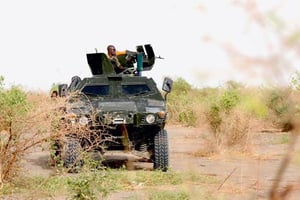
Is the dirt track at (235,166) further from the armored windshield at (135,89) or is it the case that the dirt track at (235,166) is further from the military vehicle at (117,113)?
the armored windshield at (135,89)

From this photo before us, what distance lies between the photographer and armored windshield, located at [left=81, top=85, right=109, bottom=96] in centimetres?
1295

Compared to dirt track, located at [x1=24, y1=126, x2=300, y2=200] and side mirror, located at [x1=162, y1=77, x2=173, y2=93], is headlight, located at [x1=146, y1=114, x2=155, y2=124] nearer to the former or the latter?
side mirror, located at [x1=162, y1=77, x2=173, y2=93]

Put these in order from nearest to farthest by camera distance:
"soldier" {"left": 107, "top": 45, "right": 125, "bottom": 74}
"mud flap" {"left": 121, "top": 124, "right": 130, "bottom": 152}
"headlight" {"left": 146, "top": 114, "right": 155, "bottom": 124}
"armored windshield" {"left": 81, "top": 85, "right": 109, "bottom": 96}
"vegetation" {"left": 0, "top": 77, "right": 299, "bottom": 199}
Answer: "vegetation" {"left": 0, "top": 77, "right": 299, "bottom": 199} < "headlight" {"left": 146, "top": 114, "right": 155, "bottom": 124} < "mud flap" {"left": 121, "top": 124, "right": 130, "bottom": 152} < "armored windshield" {"left": 81, "top": 85, "right": 109, "bottom": 96} < "soldier" {"left": 107, "top": 45, "right": 125, "bottom": 74}

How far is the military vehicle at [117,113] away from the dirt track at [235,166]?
2.78 ft

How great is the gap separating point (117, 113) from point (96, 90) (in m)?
1.28

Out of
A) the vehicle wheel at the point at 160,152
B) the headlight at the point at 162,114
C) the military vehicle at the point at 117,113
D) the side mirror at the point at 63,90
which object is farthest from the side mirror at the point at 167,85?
the side mirror at the point at 63,90

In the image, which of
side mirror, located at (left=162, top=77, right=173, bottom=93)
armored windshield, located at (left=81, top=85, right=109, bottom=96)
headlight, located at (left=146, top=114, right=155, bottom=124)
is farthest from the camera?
armored windshield, located at (left=81, top=85, right=109, bottom=96)

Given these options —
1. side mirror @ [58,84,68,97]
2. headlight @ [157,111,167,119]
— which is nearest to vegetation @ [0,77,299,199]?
side mirror @ [58,84,68,97]

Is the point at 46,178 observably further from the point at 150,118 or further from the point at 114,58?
the point at 114,58

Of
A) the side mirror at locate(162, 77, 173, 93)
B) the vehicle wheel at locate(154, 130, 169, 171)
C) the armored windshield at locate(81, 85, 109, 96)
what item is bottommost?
the vehicle wheel at locate(154, 130, 169, 171)

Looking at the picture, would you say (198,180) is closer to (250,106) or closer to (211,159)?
(211,159)

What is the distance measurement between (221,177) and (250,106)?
10259mm

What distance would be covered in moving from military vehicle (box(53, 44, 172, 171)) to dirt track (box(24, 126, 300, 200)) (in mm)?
848

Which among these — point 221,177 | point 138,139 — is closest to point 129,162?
point 138,139
